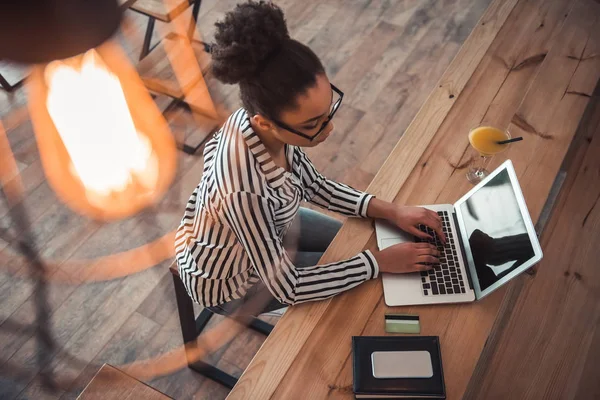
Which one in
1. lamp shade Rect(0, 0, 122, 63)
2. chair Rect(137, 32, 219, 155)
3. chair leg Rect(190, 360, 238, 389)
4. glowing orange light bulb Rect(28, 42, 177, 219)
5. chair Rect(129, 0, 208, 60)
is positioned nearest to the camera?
lamp shade Rect(0, 0, 122, 63)

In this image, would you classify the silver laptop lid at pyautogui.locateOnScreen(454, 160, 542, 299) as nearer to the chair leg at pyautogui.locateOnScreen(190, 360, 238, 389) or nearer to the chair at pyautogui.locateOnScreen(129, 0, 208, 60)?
the chair leg at pyautogui.locateOnScreen(190, 360, 238, 389)

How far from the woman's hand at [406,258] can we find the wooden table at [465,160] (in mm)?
63

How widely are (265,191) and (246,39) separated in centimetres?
35

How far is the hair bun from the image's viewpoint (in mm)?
1153

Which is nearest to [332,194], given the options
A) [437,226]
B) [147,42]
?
[437,226]

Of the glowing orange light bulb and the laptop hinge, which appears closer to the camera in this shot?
the laptop hinge

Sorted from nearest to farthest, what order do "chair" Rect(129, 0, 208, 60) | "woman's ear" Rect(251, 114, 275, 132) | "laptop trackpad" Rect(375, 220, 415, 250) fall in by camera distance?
1. "woman's ear" Rect(251, 114, 275, 132)
2. "laptop trackpad" Rect(375, 220, 415, 250)
3. "chair" Rect(129, 0, 208, 60)

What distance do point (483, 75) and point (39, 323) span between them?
1.96m

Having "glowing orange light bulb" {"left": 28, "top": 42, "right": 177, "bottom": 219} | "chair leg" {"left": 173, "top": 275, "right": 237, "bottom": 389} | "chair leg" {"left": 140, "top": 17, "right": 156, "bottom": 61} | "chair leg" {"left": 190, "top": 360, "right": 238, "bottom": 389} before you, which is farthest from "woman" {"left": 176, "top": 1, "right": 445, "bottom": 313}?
"chair leg" {"left": 140, "top": 17, "right": 156, "bottom": 61}

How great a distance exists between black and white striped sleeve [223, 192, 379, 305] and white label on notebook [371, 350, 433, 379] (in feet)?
0.66

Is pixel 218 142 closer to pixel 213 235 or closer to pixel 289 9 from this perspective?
pixel 213 235

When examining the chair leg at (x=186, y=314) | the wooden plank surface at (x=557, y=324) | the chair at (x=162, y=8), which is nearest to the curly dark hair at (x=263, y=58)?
the chair leg at (x=186, y=314)

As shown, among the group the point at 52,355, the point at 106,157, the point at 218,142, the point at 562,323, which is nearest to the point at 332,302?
the point at 218,142

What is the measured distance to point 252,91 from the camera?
1241 mm
